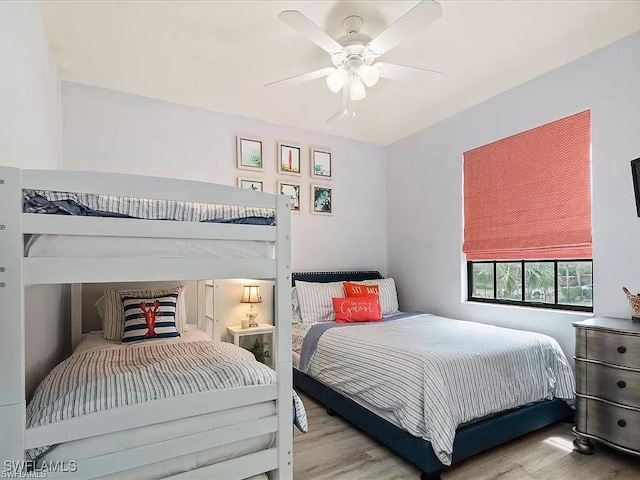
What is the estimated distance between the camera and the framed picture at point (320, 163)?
4.08 meters

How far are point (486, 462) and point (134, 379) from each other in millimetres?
1962

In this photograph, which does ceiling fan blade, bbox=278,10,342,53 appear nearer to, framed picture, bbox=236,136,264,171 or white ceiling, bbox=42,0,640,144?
white ceiling, bbox=42,0,640,144

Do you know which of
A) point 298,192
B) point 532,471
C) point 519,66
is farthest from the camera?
point 298,192

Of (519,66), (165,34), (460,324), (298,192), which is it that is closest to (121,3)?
(165,34)

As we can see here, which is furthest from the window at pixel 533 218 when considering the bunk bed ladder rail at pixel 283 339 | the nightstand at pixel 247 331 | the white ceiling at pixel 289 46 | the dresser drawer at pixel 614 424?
the bunk bed ladder rail at pixel 283 339

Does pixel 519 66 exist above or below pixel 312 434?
above

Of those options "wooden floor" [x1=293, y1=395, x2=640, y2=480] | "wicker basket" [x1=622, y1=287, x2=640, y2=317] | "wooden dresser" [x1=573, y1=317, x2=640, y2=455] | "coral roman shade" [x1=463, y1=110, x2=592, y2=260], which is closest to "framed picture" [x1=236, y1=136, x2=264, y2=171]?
"coral roman shade" [x1=463, y1=110, x2=592, y2=260]

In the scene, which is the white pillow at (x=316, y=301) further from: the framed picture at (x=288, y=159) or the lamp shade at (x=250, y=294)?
the framed picture at (x=288, y=159)

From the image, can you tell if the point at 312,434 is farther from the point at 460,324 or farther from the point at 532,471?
the point at 460,324

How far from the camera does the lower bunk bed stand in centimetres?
118

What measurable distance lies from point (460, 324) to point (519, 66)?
2.10 metres

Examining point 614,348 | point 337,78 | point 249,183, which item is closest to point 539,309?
point 614,348

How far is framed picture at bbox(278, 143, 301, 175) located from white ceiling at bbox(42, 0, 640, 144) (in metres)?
0.50

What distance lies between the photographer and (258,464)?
1.42 m
